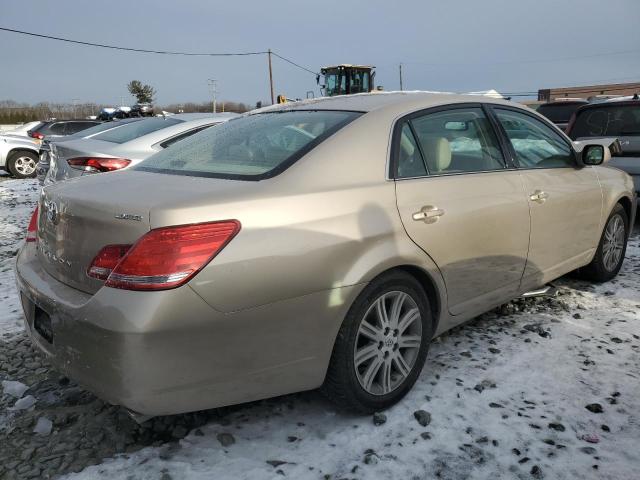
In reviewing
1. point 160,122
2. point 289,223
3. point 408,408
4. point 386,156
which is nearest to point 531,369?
point 408,408

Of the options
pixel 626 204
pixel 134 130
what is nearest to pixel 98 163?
pixel 134 130

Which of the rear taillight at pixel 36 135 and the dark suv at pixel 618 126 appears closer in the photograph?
the dark suv at pixel 618 126

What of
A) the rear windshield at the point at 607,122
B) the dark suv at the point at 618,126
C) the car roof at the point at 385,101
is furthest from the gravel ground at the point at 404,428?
the rear windshield at the point at 607,122

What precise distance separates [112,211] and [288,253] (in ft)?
2.32

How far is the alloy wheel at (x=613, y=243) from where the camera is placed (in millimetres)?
4379

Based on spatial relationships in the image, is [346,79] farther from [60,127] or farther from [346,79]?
[60,127]

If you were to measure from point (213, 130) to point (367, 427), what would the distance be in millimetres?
1984

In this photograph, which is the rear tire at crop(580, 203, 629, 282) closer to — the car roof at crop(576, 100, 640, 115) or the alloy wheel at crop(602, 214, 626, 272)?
the alloy wheel at crop(602, 214, 626, 272)

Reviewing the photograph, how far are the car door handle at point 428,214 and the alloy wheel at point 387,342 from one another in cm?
38

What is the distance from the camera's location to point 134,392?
1.96 meters

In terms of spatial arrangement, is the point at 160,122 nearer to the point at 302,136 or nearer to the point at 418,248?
the point at 302,136

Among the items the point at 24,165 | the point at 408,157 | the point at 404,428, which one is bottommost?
the point at 404,428

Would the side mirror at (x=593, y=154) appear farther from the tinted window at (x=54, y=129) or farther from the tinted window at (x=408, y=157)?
the tinted window at (x=54, y=129)

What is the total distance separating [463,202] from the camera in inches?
112
